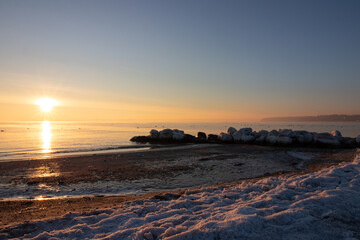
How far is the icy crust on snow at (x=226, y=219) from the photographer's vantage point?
3.78m

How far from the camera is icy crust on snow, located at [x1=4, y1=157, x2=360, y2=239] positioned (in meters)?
3.78

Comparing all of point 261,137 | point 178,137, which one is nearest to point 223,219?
point 261,137

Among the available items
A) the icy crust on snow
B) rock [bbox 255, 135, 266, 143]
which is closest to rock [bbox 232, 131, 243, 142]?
rock [bbox 255, 135, 266, 143]

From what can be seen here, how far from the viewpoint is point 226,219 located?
13.8 ft

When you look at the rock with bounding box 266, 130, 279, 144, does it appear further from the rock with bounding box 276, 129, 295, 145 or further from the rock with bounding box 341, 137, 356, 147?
the rock with bounding box 341, 137, 356, 147

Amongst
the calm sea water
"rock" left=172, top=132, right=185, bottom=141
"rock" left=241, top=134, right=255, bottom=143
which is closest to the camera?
the calm sea water

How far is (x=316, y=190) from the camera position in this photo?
6.22 metres

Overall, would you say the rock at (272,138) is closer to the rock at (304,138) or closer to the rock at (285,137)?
the rock at (285,137)

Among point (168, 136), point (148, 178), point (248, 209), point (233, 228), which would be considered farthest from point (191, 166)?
point (168, 136)

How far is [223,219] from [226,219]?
0.27 ft

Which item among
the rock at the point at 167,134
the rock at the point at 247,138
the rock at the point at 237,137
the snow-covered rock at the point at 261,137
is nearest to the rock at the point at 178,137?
the rock at the point at 167,134

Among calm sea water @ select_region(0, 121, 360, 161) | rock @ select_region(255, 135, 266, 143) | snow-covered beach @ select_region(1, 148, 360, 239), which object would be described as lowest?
calm sea water @ select_region(0, 121, 360, 161)

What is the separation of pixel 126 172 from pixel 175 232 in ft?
29.2

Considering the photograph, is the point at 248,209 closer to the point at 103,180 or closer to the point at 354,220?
the point at 354,220
